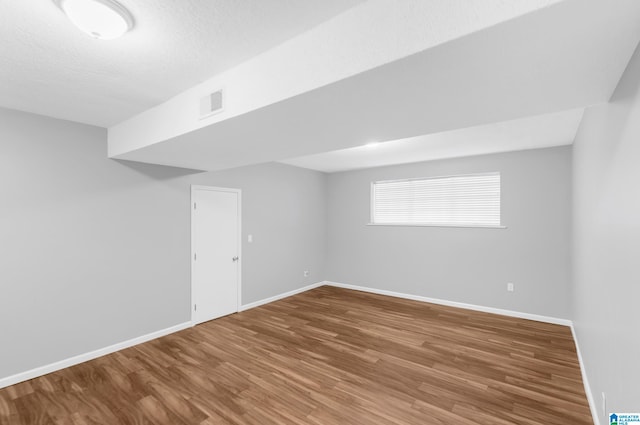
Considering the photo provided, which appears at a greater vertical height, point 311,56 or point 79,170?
point 311,56

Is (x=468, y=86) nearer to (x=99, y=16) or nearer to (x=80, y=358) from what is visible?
(x=99, y=16)

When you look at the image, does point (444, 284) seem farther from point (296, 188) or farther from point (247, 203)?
point (247, 203)

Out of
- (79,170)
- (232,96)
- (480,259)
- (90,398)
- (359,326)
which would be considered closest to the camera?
(232,96)

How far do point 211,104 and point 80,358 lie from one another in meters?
3.14

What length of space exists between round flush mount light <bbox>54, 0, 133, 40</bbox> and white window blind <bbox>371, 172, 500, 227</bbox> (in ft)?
16.1

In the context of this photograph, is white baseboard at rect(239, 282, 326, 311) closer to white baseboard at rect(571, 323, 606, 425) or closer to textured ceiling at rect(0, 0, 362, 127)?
textured ceiling at rect(0, 0, 362, 127)

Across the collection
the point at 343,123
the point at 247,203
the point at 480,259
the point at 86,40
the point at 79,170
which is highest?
the point at 86,40

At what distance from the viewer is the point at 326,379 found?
2.71m

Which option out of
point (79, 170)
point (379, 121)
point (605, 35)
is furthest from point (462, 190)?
point (79, 170)

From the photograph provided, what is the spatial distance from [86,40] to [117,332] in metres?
3.17

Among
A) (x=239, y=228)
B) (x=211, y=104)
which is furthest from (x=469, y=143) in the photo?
(x=239, y=228)

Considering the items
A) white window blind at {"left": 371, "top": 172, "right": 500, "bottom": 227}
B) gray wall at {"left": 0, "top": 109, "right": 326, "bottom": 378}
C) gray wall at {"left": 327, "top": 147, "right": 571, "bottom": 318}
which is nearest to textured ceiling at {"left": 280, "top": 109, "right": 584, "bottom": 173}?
gray wall at {"left": 327, "top": 147, "right": 571, "bottom": 318}

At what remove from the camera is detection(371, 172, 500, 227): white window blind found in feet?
15.5

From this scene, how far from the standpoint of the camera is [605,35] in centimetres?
107
